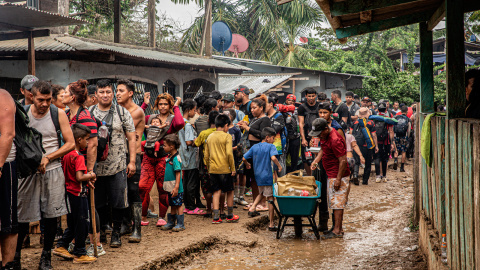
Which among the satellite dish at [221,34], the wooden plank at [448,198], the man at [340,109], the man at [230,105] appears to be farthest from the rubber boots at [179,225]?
the satellite dish at [221,34]

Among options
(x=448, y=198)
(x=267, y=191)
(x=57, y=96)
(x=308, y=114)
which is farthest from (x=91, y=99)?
(x=448, y=198)

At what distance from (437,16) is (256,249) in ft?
13.1

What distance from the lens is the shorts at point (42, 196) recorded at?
4.97 m

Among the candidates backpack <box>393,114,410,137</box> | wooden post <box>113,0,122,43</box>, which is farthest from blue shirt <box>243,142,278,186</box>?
backpack <box>393,114,410,137</box>

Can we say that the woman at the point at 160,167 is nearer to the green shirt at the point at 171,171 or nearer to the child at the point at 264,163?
the green shirt at the point at 171,171

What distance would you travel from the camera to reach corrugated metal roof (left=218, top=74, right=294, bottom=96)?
690 inches

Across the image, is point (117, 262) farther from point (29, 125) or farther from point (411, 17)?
point (411, 17)

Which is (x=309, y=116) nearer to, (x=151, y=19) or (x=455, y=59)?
(x=151, y=19)

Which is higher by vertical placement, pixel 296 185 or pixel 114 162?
pixel 114 162

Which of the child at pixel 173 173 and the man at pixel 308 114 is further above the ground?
the man at pixel 308 114

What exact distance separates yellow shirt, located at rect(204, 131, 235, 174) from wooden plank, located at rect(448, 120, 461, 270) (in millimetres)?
4237

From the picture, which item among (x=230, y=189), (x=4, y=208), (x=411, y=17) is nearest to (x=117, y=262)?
(x=4, y=208)

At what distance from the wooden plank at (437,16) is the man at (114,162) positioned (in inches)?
167

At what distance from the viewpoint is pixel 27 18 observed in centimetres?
776
